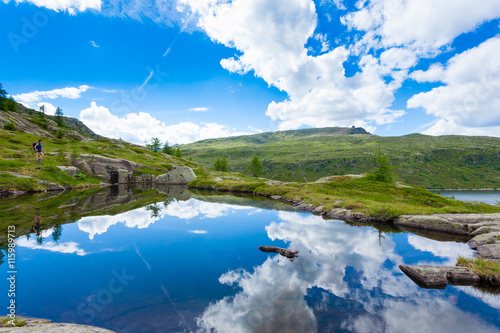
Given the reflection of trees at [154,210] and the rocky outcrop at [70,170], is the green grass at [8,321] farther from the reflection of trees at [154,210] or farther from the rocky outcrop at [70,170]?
the rocky outcrop at [70,170]

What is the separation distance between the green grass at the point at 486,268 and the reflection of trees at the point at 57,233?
108 ft

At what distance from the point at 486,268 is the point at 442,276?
3392 mm

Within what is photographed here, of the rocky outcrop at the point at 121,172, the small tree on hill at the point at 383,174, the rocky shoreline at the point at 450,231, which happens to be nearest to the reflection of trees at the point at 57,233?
the rocky shoreline at the point at 450,231

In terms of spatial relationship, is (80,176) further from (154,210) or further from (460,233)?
(460,233)

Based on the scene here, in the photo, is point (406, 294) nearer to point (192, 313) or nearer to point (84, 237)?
point (192, 313)

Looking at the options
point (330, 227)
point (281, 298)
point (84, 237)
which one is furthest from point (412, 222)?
point (84, 237)

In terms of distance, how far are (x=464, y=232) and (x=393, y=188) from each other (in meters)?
18.8

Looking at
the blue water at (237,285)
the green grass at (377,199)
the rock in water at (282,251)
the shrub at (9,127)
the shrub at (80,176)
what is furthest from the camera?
the shrub at (9,127)

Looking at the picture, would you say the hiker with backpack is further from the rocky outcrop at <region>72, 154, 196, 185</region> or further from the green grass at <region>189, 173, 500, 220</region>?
the green grass at <region>189, 173, 500, 220</region>

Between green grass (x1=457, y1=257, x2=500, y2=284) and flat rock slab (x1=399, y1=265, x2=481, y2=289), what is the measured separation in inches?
14.8

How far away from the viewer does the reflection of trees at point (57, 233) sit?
18.6 metres

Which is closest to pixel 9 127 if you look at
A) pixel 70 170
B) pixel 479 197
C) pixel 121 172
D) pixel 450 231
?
pixel 121 172

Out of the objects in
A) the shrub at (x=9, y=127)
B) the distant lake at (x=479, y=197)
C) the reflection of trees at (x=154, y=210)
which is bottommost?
the distant lake at (x=479, y=197)

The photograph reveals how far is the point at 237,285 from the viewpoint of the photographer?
40.7 feet
